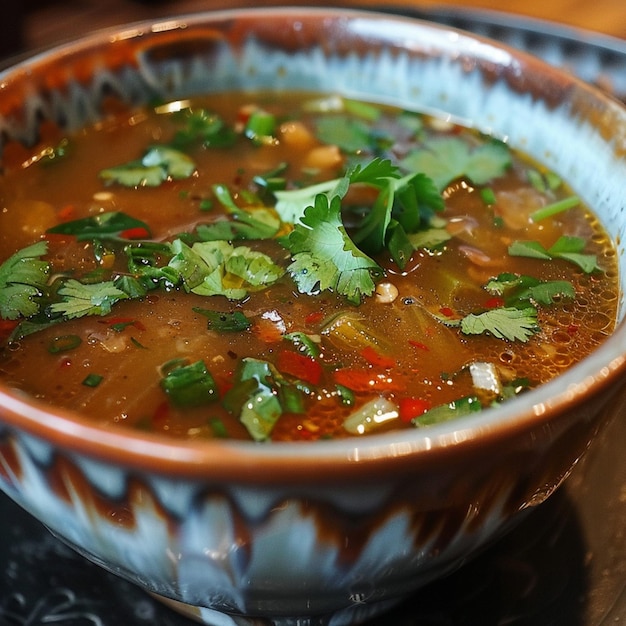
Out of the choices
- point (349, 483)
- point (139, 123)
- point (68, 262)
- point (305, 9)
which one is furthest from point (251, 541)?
point (305, 9)

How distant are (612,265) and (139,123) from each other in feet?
3.92

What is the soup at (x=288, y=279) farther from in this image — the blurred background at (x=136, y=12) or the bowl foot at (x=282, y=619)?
the blurred background at (x=136, y=12)

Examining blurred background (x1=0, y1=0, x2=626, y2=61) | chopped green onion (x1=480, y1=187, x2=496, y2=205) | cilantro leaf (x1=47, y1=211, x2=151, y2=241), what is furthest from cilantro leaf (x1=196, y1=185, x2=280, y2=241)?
blurred background (x1=0, y1=0, x2=626, y2=61)

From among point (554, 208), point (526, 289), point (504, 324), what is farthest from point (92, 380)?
point (554, 208)

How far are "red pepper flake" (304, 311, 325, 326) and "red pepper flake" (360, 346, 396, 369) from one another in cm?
10

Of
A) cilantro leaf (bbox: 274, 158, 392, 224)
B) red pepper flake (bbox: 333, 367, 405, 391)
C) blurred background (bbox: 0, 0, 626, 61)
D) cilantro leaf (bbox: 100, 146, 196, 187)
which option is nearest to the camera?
red pepper flake (bbox: 333, 367, 405, 391)

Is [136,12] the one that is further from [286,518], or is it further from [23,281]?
[286,518]

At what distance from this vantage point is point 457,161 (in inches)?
69.3

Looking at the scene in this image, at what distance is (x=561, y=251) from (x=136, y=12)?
291 centimetres

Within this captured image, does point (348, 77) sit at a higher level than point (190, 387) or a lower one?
higher

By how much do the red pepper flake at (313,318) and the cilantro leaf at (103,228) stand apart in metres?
0.42

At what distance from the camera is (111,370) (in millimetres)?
1178

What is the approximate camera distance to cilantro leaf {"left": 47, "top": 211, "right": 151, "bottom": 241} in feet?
4.94

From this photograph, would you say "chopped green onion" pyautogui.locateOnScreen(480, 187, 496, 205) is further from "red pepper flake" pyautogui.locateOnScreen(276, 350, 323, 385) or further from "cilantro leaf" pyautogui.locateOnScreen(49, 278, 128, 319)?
"cilantro leaf" pyautogui.locateOnScreen(49, 278, 128, 319)
